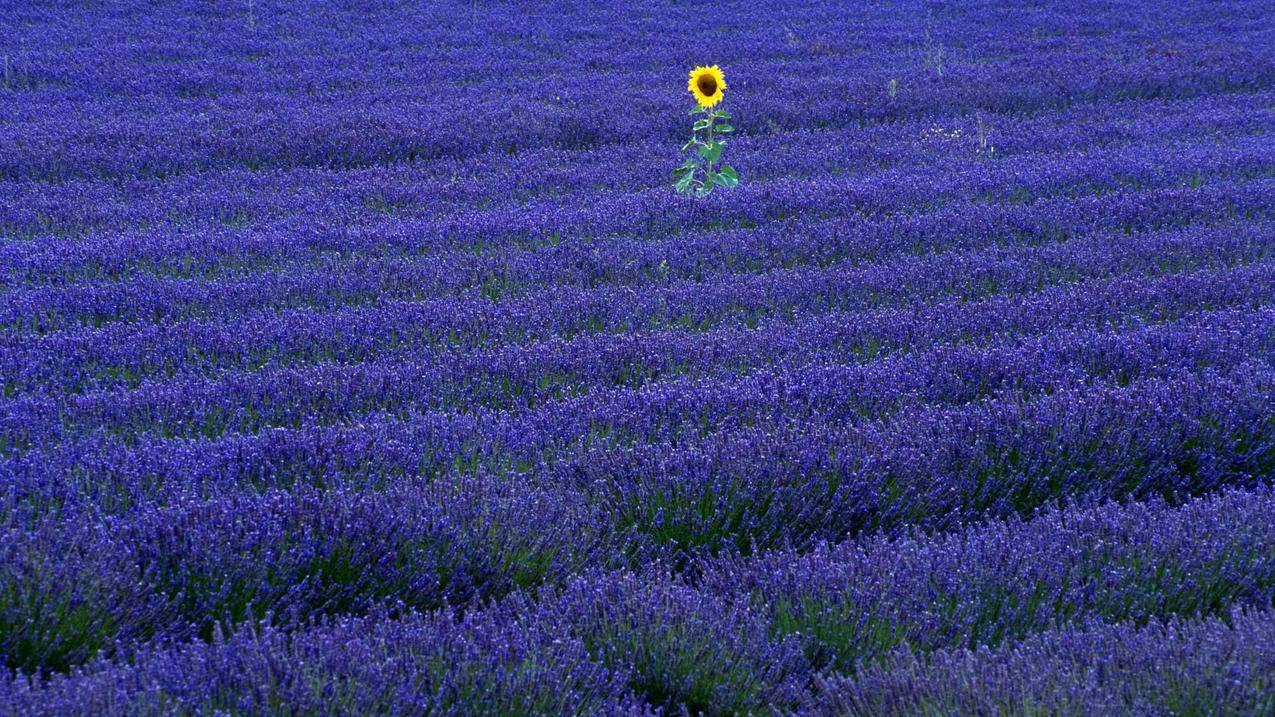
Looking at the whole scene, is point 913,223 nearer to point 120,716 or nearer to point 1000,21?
point 120,716

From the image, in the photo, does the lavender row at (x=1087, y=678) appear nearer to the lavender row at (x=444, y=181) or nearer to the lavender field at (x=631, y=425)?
the lavender field at (x=631, y=425)

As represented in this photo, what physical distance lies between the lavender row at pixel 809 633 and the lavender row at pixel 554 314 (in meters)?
1.78

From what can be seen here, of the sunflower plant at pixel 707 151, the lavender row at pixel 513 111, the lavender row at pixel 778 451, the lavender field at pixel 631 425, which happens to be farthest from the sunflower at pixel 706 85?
the lavender row at pixel 778 451

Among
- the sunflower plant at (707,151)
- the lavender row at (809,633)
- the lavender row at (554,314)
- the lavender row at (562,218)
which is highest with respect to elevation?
the sunflower plant at (707,151)

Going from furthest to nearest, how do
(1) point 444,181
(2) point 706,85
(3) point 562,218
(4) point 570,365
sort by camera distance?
(1) point 444,181
(2) point 706,85
(3) point 562,218
(4) point 570,365

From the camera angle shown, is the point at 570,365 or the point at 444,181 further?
the point at 444,181

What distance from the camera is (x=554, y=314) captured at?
171 inches

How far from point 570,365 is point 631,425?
1.88 feet

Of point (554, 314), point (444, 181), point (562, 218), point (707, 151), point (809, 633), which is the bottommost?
point (809, 633)

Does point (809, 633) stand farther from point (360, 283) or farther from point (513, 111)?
point (513, 111)

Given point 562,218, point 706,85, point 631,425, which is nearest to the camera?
point 631,425

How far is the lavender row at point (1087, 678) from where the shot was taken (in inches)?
75.4

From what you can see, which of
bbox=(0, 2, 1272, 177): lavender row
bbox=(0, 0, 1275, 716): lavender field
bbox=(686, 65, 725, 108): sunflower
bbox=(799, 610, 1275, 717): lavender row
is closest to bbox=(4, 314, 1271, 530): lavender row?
bbox=(0, 0, 1275, 716): lavender field

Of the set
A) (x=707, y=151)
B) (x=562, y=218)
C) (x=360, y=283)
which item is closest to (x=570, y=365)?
(x=360, y=283)
